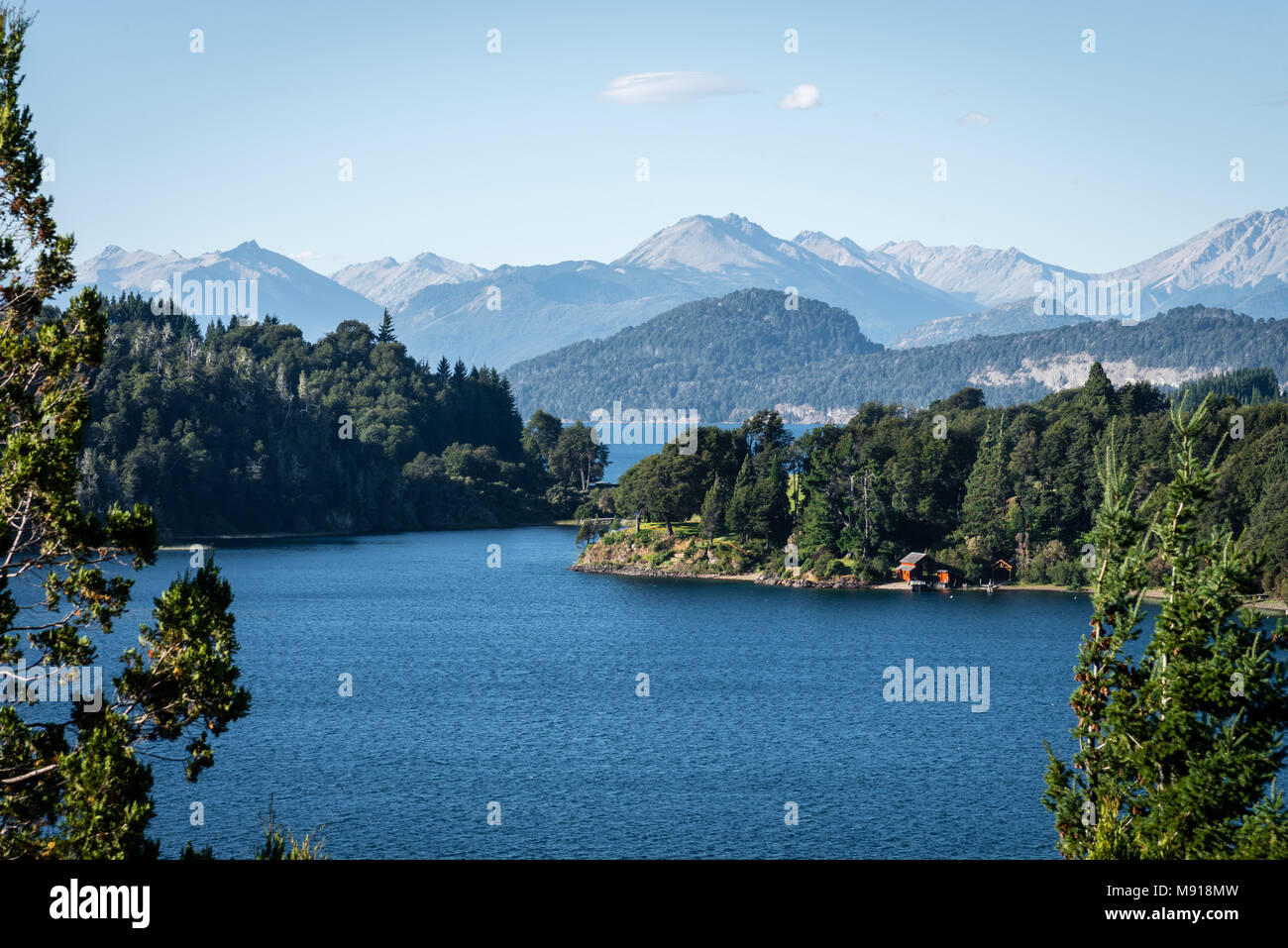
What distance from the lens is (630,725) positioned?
68.9 metres

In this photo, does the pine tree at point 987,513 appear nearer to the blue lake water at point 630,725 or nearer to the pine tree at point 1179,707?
the blue lake water at point 630,725

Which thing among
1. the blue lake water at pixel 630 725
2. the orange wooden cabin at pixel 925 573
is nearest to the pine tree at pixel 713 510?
the blue lake water at pixel 630 725

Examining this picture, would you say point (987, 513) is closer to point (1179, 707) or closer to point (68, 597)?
point (1179, 707)

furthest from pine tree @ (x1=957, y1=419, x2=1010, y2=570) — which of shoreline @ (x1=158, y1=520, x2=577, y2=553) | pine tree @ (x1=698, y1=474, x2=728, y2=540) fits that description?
shoreline @ (x1=158, y1=520, x2=577, y2=553)

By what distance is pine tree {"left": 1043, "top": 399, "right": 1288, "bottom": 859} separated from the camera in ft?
84.2

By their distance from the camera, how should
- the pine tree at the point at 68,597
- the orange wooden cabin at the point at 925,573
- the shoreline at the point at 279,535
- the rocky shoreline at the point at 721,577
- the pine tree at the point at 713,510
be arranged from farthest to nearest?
the shoreline at the point at 279,535, the pine tree at the point at 713,510, the rocky shoreline at the point at 721,577, the orange wooden cabin at the point at 925,573, the pine tree at the point at 68,597

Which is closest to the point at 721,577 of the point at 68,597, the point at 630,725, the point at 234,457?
the point at 630,725

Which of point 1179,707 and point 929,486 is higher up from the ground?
point 929,486

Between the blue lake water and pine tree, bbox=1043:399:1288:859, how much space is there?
19.2 m

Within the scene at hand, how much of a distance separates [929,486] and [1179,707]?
102 meters

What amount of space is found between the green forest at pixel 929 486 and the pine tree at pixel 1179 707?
8932 cm

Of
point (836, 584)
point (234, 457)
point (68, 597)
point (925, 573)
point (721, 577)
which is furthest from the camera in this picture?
point (234, 457)

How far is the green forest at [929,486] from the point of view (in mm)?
120875
